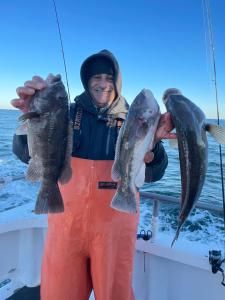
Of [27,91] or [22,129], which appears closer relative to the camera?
[27,91]

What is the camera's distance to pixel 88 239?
9.14 feet

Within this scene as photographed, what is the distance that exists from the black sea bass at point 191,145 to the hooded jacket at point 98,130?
2.11 ft

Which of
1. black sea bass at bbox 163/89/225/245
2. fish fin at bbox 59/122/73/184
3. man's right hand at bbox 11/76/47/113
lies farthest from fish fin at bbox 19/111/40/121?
black sea bass at bbox 163/89/225/245

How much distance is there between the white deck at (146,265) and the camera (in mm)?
3590

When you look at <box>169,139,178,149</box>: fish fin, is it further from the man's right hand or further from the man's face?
the man's face

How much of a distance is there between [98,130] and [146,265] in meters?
1.86

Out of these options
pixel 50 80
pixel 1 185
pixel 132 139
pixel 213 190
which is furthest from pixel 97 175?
pixel 213 190

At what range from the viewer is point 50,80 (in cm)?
→ 231

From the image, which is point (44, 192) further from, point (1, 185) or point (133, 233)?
point (1, 185)

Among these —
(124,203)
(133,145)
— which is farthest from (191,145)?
(124,203)

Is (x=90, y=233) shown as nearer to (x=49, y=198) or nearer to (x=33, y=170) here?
(x=49, y=198)

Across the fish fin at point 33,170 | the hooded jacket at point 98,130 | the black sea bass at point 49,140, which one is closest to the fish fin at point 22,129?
the black sea bass at point 49,140

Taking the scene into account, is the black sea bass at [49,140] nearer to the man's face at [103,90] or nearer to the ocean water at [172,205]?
the man's face at [103,90]

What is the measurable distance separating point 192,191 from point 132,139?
0.51 metres
